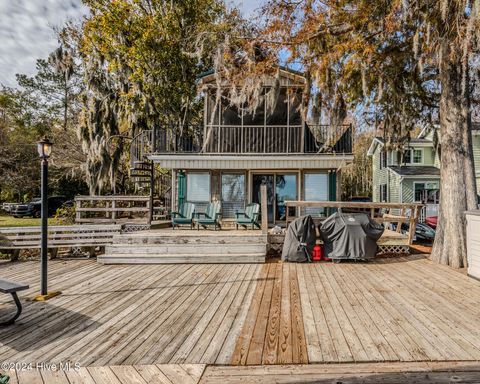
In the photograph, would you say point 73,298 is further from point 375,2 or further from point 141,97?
point 141,97

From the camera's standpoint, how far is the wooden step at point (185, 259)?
6.66 metres

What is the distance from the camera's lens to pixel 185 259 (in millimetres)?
6684

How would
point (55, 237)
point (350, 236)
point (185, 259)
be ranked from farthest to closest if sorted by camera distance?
point (55, 237)
point (185, 259)
point (350, 236)

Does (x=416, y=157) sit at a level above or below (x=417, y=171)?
above

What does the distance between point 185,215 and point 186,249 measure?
114 inches

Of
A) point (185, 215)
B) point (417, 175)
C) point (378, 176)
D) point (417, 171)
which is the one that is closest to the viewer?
point (185, 215)

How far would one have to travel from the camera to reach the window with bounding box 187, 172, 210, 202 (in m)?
10.6

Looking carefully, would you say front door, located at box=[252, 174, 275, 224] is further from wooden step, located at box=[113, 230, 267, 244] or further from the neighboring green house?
the neighboring green house

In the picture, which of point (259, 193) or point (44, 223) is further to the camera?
point (259, 193)

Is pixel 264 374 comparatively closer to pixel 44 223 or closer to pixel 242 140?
pixel 44 223

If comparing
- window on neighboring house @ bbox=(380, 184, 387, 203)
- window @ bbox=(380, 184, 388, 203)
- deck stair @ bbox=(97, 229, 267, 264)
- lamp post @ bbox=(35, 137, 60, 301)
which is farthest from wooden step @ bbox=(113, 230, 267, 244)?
window on neighboring house @ bbox=(380, 184, 387, 203)

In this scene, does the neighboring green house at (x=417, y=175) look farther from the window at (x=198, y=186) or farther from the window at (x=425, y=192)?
the window at (x=198, y=186)

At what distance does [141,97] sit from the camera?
12.1 m

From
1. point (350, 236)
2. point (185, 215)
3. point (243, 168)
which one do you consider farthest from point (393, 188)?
point (185, 215)
